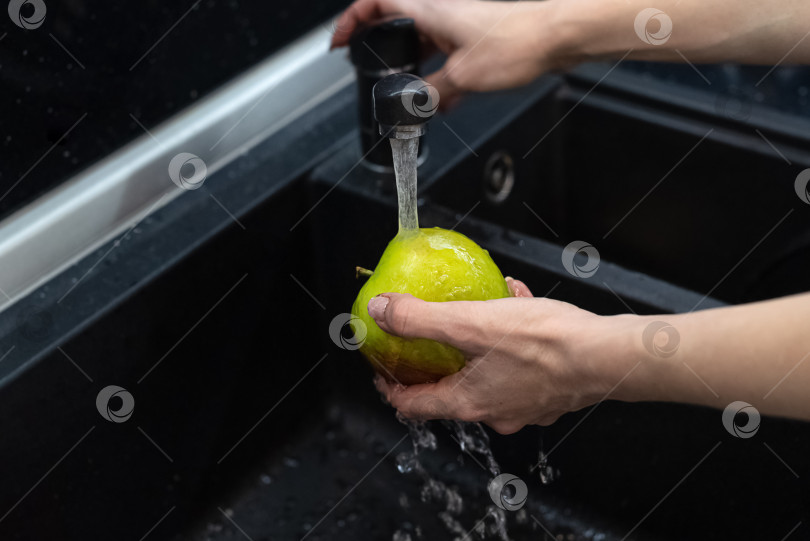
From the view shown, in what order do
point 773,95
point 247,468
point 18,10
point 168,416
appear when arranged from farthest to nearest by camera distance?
1. point 773,95
2. point 247,468
3. point 168,416
4. point 18,10

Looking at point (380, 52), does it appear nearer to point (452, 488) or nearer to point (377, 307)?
point (377, 307)

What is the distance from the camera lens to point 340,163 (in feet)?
3.40

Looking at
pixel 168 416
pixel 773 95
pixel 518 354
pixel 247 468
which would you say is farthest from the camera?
pixel 773 95

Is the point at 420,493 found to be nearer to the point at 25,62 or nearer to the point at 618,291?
the point at 618,291

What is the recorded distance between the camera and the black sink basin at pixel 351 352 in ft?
2.78

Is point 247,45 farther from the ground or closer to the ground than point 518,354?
farther from the ground

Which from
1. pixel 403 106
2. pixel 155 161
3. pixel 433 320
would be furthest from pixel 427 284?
pixel 155 161

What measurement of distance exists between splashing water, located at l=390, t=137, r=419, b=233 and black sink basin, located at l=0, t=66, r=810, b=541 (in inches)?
7.4

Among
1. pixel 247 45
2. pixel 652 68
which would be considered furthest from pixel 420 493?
pixel 652 68

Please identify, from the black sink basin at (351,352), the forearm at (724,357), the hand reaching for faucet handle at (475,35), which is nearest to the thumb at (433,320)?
the forearm at (724,357)

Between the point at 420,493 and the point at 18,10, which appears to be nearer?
the point at 18,10

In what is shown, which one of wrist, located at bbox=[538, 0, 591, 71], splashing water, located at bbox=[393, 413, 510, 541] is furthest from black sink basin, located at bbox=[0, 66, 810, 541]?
wrist, located at bbox=[538, 0, 591, 71]

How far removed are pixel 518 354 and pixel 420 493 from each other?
15.3 inches

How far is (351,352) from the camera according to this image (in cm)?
108
